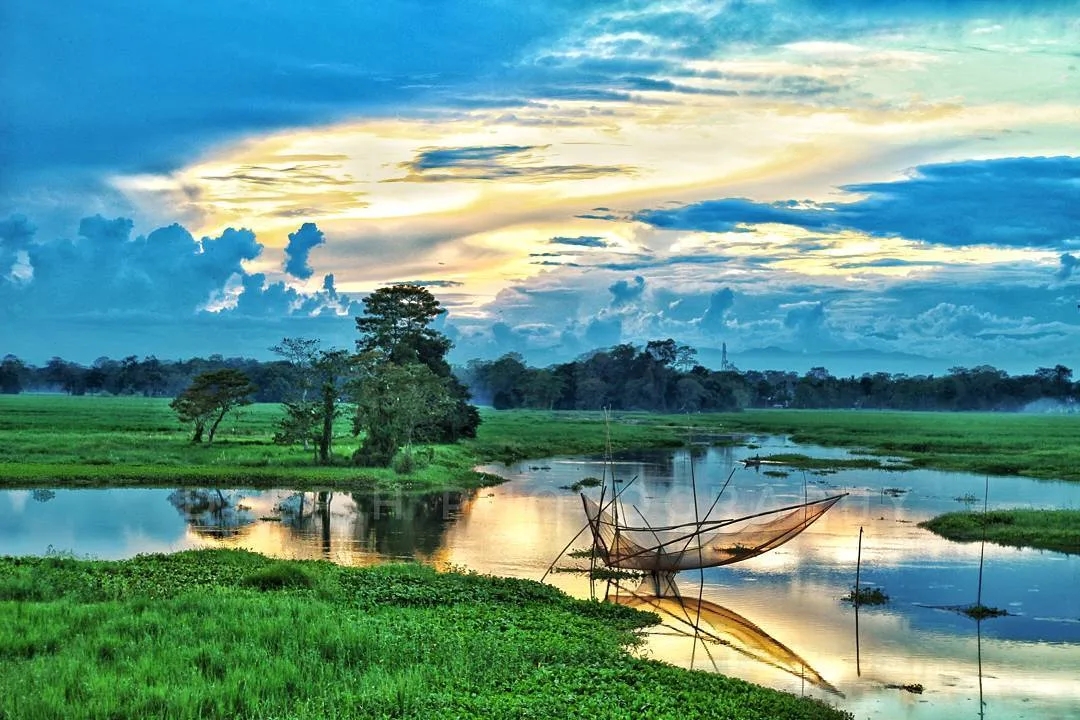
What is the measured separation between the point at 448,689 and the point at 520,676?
127 cm

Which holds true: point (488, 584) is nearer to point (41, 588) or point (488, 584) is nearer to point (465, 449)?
point (41, 588)

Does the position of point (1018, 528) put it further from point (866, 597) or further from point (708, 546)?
point (708, 546)

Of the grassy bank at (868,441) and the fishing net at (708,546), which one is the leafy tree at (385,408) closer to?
the grassy bank at (868,441)

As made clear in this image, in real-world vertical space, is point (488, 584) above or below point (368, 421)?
below

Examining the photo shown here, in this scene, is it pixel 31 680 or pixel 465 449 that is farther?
pixel 465 449

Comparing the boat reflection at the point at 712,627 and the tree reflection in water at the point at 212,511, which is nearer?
the boat reflection at the point at 712,627

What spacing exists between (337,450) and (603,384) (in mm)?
91239

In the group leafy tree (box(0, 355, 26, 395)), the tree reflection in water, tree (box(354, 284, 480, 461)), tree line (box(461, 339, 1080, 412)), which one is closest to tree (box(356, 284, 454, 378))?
tree (box(354, 284, 480, 461))

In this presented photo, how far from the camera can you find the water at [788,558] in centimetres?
1582

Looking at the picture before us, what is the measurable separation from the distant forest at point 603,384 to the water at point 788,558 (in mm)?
90757

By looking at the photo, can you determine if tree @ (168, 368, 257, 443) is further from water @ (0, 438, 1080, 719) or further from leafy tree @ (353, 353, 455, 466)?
water @ (0, 438, 1080, 719)

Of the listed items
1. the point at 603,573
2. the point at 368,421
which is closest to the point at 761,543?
the point at 603,573

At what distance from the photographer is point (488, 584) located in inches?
785

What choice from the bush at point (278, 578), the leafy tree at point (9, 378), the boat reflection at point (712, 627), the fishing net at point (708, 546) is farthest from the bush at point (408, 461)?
the leafy tree at point (9, 378)
